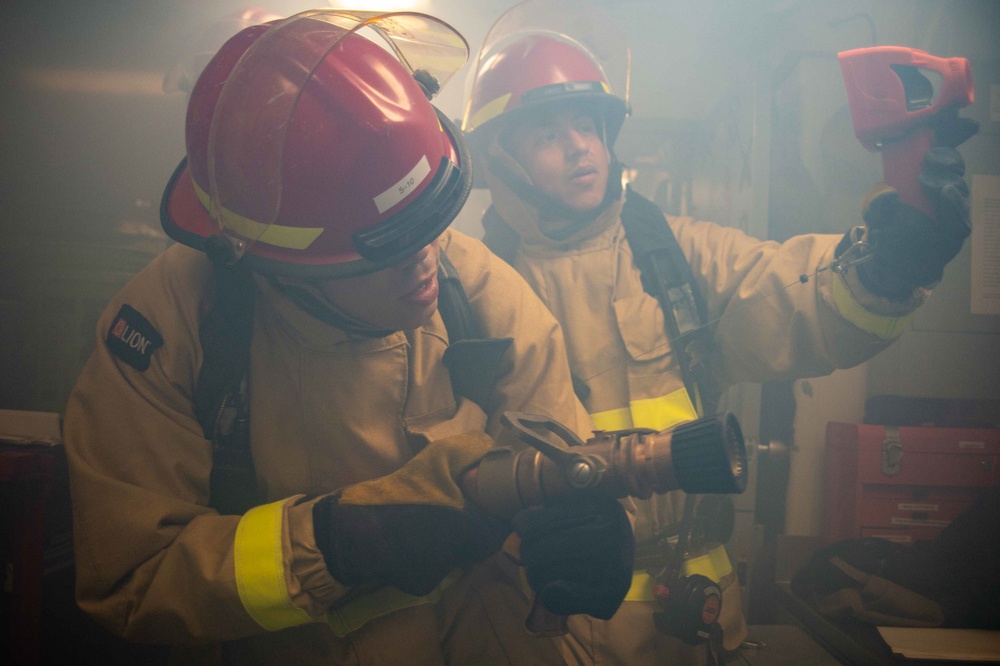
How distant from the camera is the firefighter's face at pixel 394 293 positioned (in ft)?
2.97

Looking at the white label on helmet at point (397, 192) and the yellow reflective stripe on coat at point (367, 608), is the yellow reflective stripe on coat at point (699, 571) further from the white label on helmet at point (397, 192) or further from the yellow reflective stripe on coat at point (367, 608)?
the white label on helmet at point (397, 192)

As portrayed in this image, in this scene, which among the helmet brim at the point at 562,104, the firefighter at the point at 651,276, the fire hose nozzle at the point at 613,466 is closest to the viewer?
the fire hose nozzle at the point at 613,466

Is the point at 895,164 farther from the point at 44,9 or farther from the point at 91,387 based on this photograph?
the point at 44,9

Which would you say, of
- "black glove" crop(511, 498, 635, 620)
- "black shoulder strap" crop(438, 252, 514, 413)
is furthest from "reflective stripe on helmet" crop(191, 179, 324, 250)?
"black glove" crop(511, 498, 635, 620)

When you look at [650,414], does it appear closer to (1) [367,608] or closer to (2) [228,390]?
(1) [367,608]

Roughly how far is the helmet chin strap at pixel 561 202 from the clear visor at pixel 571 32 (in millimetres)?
235

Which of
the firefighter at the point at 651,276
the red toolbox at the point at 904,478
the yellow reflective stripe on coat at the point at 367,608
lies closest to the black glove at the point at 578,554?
the yellow reflective stripe on coat at the point at 367,608

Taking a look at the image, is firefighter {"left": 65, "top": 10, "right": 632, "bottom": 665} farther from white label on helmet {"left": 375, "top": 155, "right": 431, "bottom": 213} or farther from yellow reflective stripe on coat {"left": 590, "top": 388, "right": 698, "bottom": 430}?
yellow reflective stripe on coat {"left": 590, "top": 388, "right": 698, "bottom": 430}

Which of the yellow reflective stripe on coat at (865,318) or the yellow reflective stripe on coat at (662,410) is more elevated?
the yellow reflective stripe on coat at (865,318)

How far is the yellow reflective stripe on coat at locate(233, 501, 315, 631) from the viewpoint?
31.9 inches

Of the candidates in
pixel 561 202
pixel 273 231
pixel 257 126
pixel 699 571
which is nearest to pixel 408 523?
pixel 273 231

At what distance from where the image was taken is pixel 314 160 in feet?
2.70

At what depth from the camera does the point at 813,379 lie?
148 centimetres

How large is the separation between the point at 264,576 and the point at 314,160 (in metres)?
0.59
